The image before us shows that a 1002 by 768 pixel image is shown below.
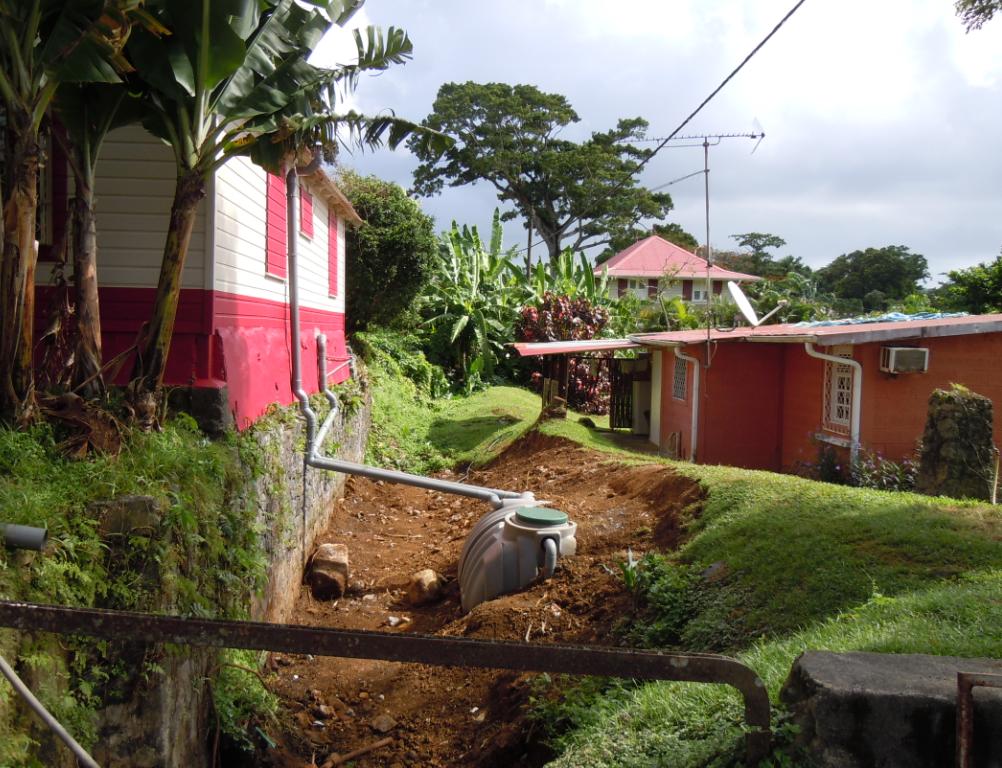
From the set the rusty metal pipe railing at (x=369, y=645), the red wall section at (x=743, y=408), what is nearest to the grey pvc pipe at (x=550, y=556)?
the rusty metal pipe railing at (x=369, y=645)

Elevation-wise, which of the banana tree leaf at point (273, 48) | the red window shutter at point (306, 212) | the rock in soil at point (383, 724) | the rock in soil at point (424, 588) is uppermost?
the banana tree leaf at point (273, 48)

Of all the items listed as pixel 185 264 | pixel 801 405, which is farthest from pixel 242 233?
pixel 801 405

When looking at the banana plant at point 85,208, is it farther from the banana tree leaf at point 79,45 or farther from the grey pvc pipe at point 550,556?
the grey pvc pipe at point 550,556

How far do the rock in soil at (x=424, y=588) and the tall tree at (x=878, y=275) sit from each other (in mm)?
55115

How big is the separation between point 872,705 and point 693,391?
12.8 m

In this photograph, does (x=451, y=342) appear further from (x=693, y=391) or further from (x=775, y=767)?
(x=775, y=767)

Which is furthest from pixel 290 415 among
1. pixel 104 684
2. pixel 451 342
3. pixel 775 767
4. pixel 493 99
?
pixel 493 99

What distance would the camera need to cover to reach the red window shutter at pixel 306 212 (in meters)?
11.4

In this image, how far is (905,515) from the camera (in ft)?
22.5

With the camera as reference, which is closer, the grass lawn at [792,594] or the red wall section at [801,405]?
the grass lawn at [792,594]

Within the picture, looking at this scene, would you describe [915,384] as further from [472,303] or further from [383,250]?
[472,303]

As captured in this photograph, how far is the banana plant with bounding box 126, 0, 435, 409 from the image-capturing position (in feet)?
18.8

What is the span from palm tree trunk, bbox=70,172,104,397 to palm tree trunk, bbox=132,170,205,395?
0.32 m

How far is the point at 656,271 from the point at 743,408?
30.8 meters
